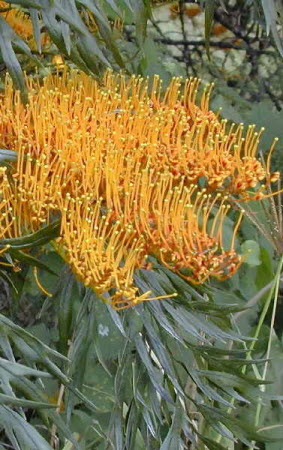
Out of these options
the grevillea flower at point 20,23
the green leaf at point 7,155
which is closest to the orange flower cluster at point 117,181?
the green leaf at point 7,155

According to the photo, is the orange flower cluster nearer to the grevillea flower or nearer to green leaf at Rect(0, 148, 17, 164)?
green leaf at Rect(0, 148, 17, 164)

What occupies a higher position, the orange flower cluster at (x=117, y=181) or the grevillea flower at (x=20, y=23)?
the grevillea flower at (x=20, y=23)

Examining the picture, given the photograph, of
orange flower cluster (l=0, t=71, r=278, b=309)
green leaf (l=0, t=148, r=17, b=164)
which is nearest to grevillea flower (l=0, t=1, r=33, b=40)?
orange flower cluster (l=0, t=71, r=278, b=309)

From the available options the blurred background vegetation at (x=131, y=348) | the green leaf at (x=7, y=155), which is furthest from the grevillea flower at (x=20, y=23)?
the green leaf at (x=7, y=155)

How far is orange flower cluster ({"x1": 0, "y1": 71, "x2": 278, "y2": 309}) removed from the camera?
1.08 m

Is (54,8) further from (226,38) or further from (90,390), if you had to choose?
(226,38)

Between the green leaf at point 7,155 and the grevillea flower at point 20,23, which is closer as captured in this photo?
the green leaf at point 7,155

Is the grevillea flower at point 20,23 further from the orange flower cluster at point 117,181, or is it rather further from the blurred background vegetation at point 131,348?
the orange flower cluster at point 117,181

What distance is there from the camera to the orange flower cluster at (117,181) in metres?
1.08

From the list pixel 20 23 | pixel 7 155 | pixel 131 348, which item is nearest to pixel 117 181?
pixel 7 155

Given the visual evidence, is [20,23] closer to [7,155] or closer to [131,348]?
[7,155]

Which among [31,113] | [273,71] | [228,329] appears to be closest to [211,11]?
[31,113]

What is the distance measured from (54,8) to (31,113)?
0.65 ft

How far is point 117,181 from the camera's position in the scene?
1.12m
